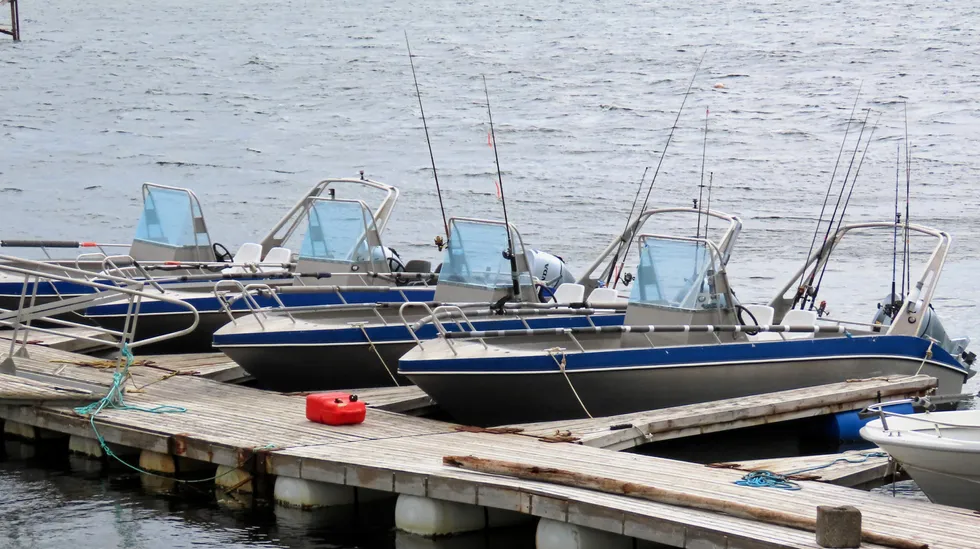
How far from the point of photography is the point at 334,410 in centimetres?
1236

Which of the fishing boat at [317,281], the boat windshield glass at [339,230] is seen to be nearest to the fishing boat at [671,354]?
the fishing boat at [317,281]

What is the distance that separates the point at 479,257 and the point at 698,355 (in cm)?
289

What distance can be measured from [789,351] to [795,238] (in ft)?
58.0

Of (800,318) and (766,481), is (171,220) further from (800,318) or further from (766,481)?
(766,481)

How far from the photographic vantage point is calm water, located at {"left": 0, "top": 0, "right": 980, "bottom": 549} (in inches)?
1133

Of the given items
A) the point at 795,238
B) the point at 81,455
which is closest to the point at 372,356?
the point at 81,455

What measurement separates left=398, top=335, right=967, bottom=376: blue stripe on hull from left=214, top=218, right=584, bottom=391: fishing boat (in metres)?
1.16

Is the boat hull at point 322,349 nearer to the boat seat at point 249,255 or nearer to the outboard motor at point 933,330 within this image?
the outboard motor at point 933,330

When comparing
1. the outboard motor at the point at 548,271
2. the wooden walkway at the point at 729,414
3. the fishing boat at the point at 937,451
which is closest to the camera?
the fishing boat at the point at 937,451

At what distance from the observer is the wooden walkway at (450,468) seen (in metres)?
8.95

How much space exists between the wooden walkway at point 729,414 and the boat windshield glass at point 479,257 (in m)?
2.55

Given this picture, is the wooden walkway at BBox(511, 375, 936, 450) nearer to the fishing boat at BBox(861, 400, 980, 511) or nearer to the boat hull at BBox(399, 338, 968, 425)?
the boat hull at BBox(399, 338, 968, 425)

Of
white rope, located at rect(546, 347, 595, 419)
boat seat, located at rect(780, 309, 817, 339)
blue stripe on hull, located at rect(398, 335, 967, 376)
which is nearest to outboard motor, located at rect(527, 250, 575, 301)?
boat seat, located at rect(780, 309, 817, 339)

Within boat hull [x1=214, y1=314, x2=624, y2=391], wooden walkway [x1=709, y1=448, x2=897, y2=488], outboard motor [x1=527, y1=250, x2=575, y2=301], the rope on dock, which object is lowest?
wooden walkway [x1=709, y1=448, x2=897, y2=488]
